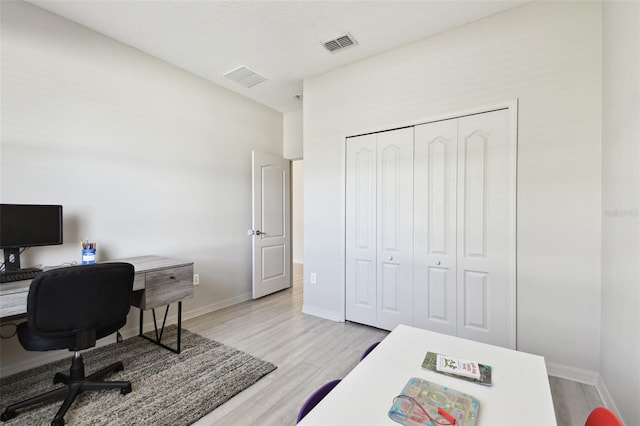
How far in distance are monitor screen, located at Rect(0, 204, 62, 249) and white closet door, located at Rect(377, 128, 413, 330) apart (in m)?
2.89

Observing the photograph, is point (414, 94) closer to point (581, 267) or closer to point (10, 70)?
point (581, 267)

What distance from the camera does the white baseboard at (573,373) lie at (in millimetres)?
2156

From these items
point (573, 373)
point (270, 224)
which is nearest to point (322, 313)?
Answer: point (270, 224)

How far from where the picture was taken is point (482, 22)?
2557 mm

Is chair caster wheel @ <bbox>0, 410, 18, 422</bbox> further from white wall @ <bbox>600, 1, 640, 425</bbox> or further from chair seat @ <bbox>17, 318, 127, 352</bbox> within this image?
white wall @ <bbox>600, 1, 640, 425</bbox>

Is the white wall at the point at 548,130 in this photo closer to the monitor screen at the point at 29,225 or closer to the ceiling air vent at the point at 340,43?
the ceiling air vent at the point at 340,43

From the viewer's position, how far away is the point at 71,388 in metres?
1.89

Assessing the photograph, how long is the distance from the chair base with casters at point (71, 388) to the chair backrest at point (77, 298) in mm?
329

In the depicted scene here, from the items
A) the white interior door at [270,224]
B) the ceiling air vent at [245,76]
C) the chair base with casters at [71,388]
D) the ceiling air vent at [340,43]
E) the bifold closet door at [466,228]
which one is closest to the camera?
the chair base with casters at [71,388]

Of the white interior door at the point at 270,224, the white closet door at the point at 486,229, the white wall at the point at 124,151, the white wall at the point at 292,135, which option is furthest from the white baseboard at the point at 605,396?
the white wall at the point at 292,135

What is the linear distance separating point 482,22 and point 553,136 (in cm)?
119

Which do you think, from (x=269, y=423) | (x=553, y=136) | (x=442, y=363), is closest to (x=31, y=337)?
(x=269, y=423)

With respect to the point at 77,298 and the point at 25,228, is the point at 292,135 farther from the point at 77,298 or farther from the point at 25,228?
the point at 77,298

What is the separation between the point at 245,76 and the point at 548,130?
10.5 feet
